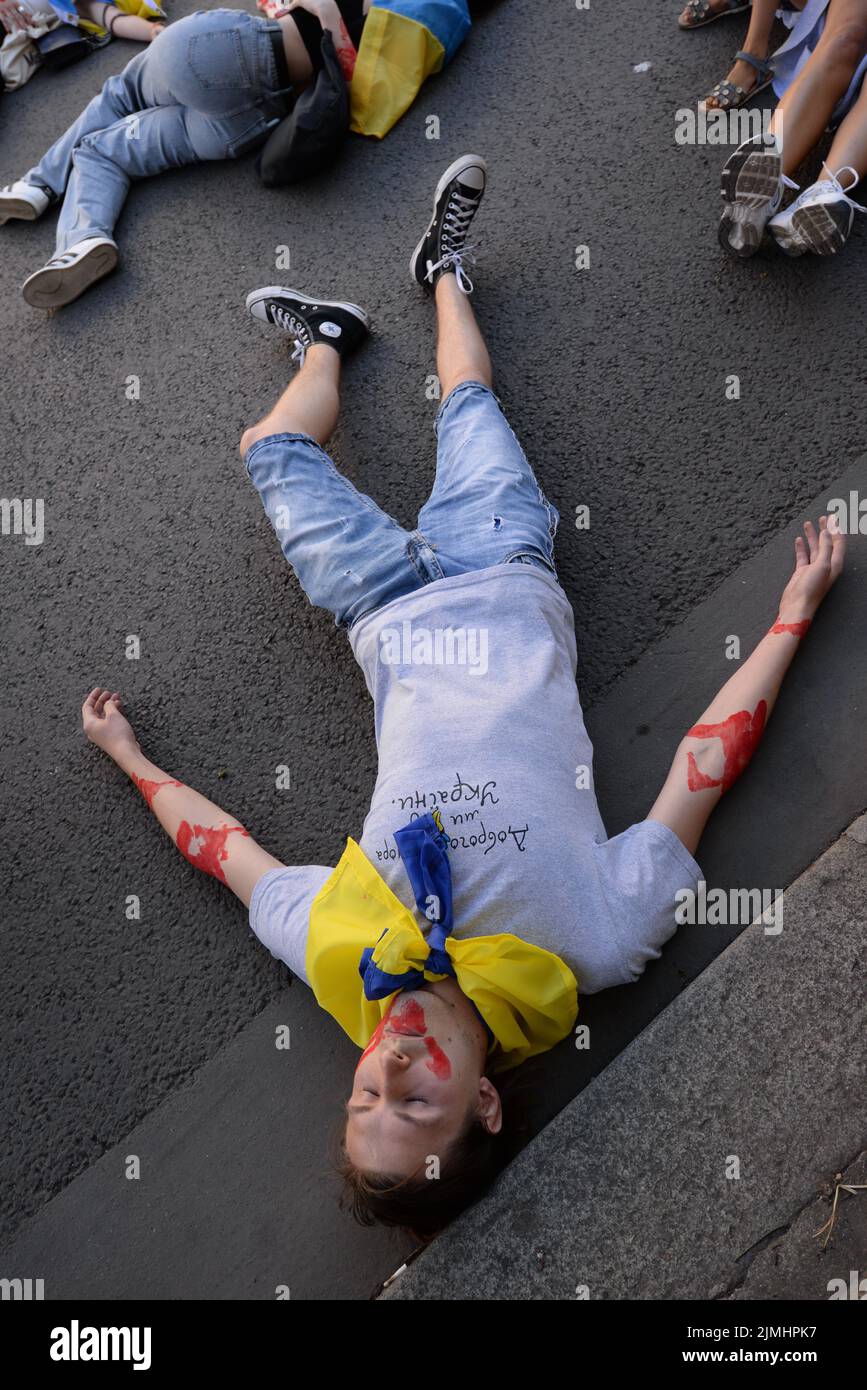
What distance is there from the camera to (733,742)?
224 cm

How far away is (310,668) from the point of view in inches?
106

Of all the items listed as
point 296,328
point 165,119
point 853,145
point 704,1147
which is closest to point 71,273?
point 165,119

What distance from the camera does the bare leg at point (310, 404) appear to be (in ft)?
8.79

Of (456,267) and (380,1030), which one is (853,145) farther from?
(380,1030)

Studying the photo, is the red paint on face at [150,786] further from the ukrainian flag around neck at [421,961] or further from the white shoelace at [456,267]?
the white shoelace at [456,267]

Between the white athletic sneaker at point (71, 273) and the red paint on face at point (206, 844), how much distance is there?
213 cm

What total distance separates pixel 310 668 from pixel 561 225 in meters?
1.68

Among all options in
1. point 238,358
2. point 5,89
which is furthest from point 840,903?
point 5,89

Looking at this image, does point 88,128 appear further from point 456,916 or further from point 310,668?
point 456,916

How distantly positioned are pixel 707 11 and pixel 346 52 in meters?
1.24

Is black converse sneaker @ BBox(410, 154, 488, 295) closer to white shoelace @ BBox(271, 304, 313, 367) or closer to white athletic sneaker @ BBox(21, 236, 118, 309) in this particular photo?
white shoelace @ BBox(271, 304, 313, 367)

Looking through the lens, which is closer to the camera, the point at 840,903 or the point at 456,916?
the point at 456,916

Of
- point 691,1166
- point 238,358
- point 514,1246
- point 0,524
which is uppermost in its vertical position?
point 238,358

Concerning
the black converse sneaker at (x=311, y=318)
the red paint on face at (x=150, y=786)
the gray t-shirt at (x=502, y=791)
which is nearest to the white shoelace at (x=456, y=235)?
the black converse sneaker at (x=311, y=318)
